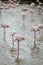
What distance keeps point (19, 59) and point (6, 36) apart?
1637 millimetres

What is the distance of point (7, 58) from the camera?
521cm

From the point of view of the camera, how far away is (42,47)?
19.4ft

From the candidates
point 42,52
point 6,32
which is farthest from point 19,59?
point 6,32

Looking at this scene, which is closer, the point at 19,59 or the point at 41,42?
the point at 19,59

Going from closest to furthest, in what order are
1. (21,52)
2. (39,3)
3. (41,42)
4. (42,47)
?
(21,52), (42,47), (41,42), (39,3)

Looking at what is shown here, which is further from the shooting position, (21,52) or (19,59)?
(21,52)

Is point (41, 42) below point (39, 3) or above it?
above

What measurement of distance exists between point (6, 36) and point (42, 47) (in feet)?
3.62

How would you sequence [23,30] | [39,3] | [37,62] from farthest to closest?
[39,3]
[23,30]
[37,62]

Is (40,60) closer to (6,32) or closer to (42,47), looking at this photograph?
(42,47)

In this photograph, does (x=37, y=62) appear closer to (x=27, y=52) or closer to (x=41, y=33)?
(x=27, y=52)

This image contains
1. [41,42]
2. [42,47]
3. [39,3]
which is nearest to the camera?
[42,47]

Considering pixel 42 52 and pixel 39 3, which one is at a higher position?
pixel 42 52

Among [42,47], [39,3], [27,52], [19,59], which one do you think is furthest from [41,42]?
[39,3]
